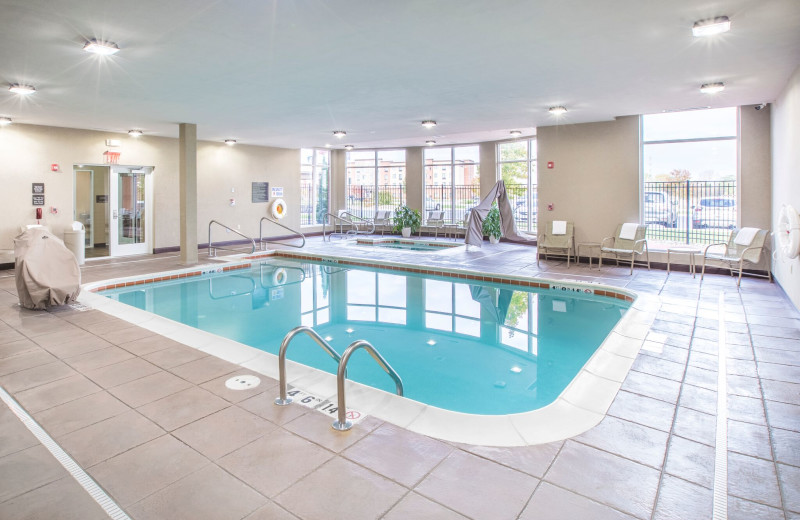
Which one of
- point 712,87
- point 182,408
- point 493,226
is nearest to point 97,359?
point 182,408

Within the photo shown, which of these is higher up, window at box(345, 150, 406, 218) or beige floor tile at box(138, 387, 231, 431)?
window at box(345, 150, 406, 218)

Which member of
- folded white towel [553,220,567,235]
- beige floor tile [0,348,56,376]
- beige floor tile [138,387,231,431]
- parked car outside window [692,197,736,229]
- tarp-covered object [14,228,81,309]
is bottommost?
beige floor tile [138,387,231,431]

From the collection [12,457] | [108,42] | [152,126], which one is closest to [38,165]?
[152,126]

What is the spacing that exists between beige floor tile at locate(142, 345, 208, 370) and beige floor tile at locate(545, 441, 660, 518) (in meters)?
2.83

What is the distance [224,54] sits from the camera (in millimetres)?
4391

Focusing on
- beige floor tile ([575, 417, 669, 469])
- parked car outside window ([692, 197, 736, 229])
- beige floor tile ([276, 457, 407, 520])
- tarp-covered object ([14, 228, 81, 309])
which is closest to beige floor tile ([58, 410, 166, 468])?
beige floor tile ([276, 457, 407, 520])

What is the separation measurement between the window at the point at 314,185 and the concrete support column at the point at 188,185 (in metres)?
5.61

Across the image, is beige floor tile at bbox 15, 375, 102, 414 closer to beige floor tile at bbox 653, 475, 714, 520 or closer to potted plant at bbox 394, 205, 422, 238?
beige floor tile at bbox 653, 475, 714, 520

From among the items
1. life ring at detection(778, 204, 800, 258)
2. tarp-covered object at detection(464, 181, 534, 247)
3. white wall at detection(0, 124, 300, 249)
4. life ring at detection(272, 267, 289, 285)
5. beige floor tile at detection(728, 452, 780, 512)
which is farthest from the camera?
tarp-covered object at detection(464, 181, 534, 247)

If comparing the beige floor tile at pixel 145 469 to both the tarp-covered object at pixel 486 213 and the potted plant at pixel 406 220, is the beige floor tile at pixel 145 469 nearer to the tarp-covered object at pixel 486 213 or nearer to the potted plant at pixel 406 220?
the tarp-covered object at pixel 486 213

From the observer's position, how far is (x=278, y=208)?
12727mm

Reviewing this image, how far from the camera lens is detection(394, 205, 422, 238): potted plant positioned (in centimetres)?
1341

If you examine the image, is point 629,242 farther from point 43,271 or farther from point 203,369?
point 43,271

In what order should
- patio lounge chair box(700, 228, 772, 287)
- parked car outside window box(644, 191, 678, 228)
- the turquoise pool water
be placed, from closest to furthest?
1. the turquoise pool water
2. patio lounge chair box(700, 228, 772, 287)
3. parked car outside window box(644, 191, 678, 228)
